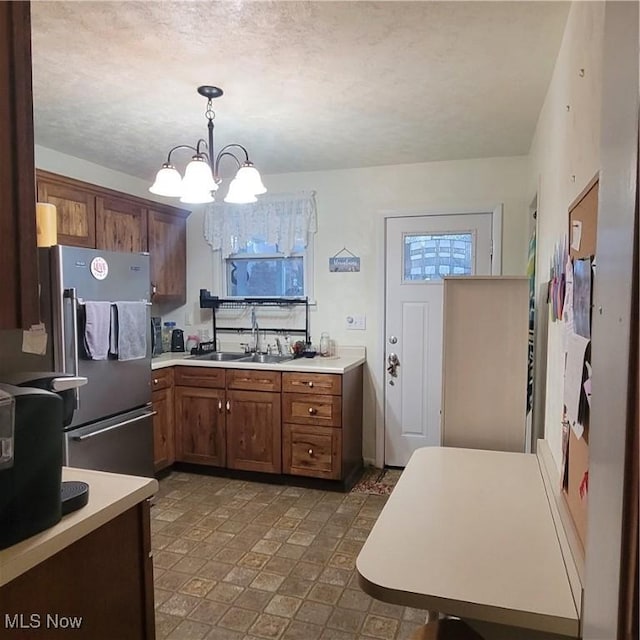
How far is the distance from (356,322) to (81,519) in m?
2.99

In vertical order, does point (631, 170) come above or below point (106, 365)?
above

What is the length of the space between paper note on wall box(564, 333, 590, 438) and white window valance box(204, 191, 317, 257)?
3.00 meters

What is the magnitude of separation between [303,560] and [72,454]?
143 cm

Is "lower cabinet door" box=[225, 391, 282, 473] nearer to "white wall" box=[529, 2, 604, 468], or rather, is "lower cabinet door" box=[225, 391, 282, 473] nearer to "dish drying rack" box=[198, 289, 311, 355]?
"dish drying rack" box=[198, 289, 311, 355]

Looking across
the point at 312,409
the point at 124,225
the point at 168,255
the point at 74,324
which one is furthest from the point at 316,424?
the point at 124,225

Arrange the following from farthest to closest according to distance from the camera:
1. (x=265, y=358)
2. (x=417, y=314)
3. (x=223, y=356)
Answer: (x=223, y=356) → (x=265, y=358) → (x=417, y=314)

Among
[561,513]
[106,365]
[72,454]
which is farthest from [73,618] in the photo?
[106,365]

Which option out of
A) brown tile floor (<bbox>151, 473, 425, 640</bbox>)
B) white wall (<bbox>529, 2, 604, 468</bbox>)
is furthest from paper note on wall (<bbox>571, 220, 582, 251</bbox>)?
brown tile floor (<bbox>151, 473, 425, 640</bbox>)

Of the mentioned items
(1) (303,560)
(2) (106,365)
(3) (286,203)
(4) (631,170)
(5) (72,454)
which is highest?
(3) (286,203)

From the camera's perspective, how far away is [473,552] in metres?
1.23

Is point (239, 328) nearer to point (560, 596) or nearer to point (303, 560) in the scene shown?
point (303, 560)

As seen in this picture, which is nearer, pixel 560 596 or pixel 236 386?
pixel 560 596

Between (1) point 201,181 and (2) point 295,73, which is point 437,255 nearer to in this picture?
(2) point 295,73

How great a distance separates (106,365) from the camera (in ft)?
9.96
